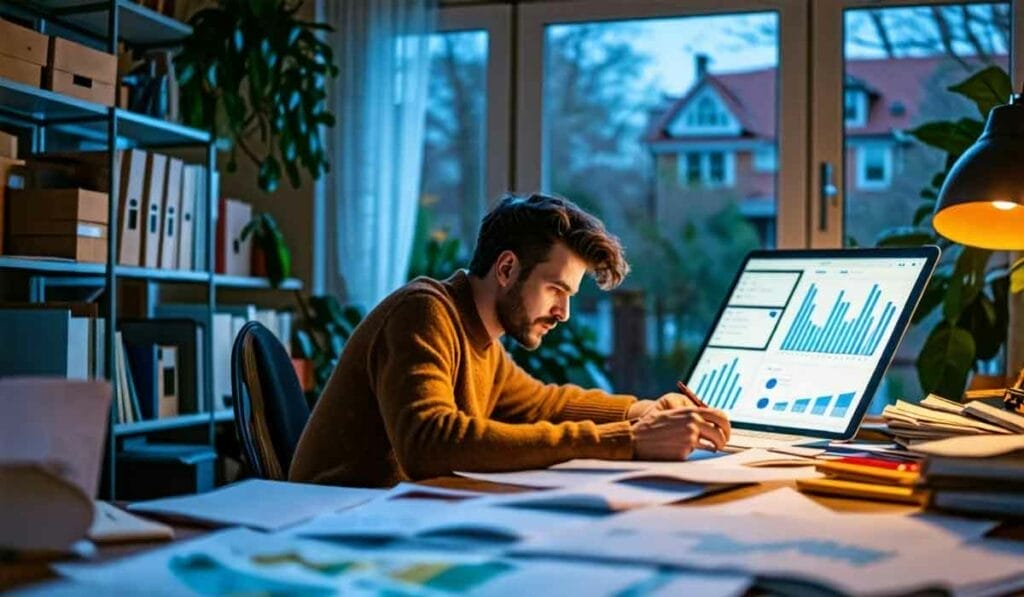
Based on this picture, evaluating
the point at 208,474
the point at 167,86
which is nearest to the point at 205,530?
the point at 208,474

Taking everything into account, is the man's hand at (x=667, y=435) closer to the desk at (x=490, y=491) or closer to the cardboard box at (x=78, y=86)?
the desk at (x=490, y=491)

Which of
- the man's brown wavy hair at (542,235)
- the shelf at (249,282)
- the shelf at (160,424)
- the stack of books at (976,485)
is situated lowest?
the shelf at (160,424)

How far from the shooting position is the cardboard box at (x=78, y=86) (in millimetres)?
3096

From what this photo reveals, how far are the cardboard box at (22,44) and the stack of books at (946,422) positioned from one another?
2.34 m

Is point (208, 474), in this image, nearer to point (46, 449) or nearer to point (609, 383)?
point (609, 383)

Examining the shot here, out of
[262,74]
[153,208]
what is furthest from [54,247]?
[262,74]

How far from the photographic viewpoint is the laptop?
1853 mm

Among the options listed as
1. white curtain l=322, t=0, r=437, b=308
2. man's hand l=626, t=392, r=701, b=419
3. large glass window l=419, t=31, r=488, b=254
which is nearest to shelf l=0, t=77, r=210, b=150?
white curtain l=322, t=0, r=437, b=308

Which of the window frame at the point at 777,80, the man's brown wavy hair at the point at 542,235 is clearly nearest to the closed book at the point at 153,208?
the window frame at the point at 777,80

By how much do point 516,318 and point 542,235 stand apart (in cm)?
Answer: 15

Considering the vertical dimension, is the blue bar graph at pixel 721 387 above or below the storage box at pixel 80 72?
below

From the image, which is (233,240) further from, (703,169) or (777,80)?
(777,80)

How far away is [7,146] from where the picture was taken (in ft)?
10.1

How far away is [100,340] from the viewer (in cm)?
322
